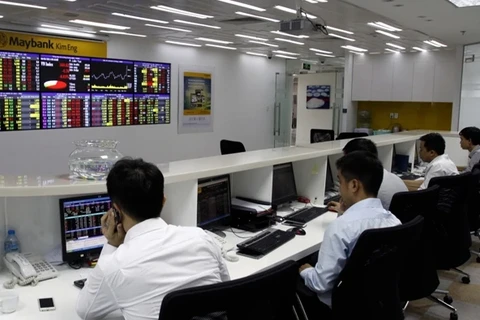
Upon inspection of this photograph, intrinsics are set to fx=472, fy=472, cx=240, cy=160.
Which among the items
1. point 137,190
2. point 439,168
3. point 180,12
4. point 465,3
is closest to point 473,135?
point 439,168

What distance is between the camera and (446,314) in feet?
11.6

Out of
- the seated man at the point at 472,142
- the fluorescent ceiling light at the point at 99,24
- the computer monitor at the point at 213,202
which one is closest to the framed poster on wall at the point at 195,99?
the fluorescent ceiling light at the point at 99,24

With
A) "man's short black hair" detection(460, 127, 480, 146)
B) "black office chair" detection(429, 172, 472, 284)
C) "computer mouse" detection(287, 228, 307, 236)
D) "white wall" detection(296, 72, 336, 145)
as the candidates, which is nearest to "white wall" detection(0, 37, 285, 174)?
"white wall" detection(296, 72, 336, 145)

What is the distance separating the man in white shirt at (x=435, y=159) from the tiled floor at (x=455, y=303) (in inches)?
34.4

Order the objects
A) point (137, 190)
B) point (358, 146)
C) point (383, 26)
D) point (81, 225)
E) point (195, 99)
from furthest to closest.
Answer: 1. point (195, 99)
2. point (383, 26)
3. point (358, 146)
4. point (81, 225)
5. point (137, 190)

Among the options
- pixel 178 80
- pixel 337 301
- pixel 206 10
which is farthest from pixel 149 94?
pixel 337 301

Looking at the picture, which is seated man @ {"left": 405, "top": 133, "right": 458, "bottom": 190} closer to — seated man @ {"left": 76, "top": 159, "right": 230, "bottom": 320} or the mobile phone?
seated man @ {"left": 76, "top": 159, "right": 230, "bottom": 320}

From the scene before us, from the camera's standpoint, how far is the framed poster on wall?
356 inches

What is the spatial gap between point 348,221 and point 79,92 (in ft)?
20.2

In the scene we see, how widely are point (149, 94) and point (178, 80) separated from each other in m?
0.77

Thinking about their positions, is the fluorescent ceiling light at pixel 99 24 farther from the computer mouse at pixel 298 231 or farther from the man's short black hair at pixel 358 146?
the computer mouse at pixel 298 231

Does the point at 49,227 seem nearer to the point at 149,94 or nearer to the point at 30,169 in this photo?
the point at 30,169

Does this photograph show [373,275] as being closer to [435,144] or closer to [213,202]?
[213,202]

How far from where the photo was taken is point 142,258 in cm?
148
